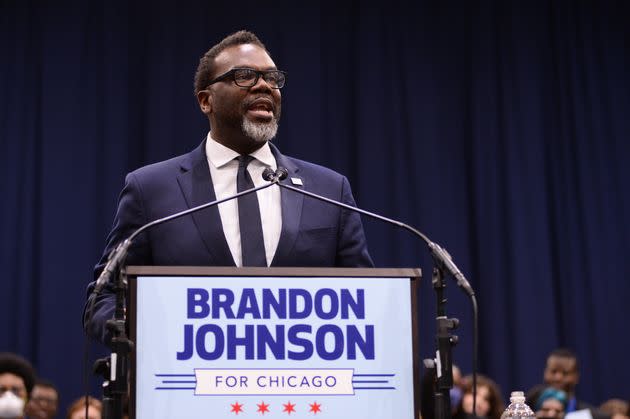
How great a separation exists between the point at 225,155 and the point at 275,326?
73 cm

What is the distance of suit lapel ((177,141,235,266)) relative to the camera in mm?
1988

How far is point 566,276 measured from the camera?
7.02 metres

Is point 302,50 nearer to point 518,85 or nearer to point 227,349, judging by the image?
point 518,85

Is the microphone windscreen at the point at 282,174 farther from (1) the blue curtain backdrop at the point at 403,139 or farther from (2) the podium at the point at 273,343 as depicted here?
(1) the blue curtain backdrop at the point at 403,139

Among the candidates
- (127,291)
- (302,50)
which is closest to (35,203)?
(302,50)

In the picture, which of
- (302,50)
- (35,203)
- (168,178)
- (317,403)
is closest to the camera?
(317,403)

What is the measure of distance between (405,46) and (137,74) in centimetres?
194

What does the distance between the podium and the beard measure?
0.64 m

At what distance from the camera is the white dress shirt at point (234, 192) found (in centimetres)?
202

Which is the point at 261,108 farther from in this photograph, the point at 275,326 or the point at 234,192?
the point at 275,326

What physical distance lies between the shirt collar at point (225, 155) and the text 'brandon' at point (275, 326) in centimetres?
66

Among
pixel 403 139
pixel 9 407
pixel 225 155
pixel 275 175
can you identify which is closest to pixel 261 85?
pixel 225 155

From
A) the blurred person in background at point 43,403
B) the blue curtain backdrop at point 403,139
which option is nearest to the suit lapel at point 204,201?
the blurred person in background at point 43,403

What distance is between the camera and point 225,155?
2188mm
